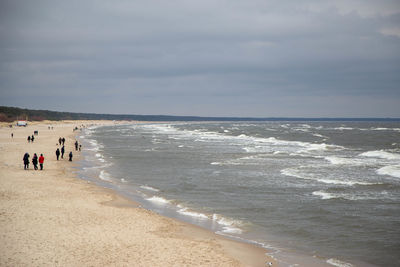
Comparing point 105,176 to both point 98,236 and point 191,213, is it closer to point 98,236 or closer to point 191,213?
point 191,213

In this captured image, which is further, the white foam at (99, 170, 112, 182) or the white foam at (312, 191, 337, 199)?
the white foam at (99, 170, 112, 182)

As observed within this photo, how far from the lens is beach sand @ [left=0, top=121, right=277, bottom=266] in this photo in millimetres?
11906

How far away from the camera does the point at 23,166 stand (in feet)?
102

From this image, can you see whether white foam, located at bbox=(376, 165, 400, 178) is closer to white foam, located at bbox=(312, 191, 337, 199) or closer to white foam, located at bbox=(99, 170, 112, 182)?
white foam, located at bbox=(312, 191, 337, 199)

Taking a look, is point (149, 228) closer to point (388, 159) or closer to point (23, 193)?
point (23, 193)

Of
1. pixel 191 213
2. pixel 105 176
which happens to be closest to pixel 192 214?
pixel 191 213

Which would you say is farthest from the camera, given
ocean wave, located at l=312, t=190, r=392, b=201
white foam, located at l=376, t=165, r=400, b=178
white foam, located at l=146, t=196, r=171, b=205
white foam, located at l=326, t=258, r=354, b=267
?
white foam, located at l=376, t=165, r=400, b=178

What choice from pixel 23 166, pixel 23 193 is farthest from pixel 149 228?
pixel 23 166

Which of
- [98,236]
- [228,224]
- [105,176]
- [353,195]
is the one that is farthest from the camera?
[105,176]

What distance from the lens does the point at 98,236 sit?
46.1 ft

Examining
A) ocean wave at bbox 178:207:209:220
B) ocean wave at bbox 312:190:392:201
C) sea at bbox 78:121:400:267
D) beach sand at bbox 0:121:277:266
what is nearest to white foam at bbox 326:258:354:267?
sea at bbox 78:121:400:267

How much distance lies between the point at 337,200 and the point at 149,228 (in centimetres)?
1120

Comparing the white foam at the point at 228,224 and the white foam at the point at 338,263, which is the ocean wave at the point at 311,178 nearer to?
the white foam at the point at 228,224

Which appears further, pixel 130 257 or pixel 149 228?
pixel 149 228
